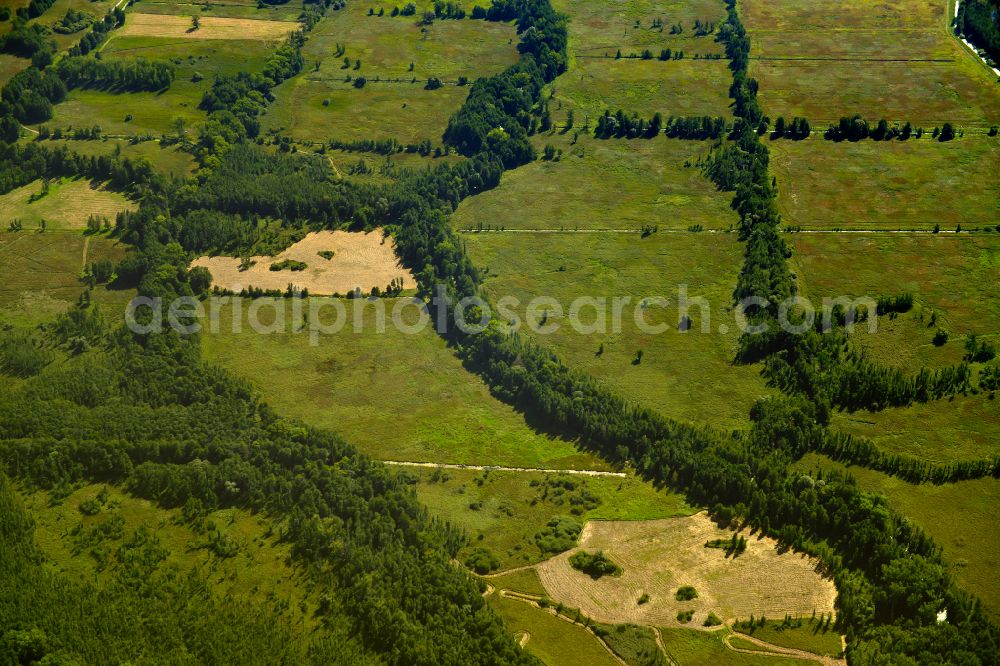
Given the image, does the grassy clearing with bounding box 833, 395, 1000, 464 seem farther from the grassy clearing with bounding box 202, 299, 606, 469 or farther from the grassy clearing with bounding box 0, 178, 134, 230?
the grassy clearing with bounding box 0, 178, 134, 230

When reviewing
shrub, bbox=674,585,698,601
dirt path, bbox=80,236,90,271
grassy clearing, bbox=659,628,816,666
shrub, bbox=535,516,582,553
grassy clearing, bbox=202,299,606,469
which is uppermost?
dirt path, bbox=80,236,90,271

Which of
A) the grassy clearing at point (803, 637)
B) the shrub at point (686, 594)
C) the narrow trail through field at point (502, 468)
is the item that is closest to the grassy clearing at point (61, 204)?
the narrow trail through field at point (502, 468)

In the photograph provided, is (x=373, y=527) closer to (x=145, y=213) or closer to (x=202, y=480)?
(x=202, y=480)

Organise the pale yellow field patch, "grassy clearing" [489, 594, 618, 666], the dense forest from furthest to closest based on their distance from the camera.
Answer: the pale yellow field patch < "grassy clearing" [489, 594, 618, 666] < the dense forest

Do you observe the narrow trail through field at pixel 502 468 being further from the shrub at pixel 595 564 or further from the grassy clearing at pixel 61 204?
the grassy clearing at pixel 61 204

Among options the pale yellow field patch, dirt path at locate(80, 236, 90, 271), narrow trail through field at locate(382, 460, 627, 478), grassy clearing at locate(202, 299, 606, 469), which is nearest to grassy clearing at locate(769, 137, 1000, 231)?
the pale yellow field patch

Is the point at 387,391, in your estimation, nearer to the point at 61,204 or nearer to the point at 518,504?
the point at 518,504

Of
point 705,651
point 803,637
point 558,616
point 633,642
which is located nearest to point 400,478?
point 558,616
